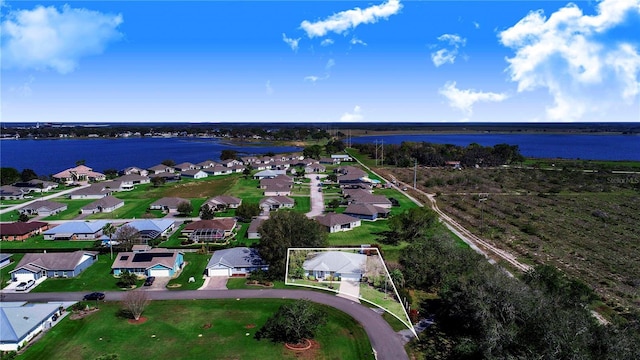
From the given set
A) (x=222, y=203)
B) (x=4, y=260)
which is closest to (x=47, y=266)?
(x=4, y=260)

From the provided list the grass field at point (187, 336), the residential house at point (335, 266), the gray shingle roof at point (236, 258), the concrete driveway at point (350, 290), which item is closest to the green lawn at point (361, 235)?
the residential house at point (335, 266)

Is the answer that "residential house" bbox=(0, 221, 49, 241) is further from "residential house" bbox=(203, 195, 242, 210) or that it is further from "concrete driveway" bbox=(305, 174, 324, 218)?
"concrete driveway" bbox=(305, 174, 324, 218)

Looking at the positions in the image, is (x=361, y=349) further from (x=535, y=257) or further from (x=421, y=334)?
(x=535, y=257)

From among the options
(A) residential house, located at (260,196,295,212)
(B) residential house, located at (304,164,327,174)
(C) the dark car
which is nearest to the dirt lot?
(B) residential house, located at (304,164,327,174)

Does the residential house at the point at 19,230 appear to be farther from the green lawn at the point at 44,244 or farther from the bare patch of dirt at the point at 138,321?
the bare patch of dirt at the point at 138,321

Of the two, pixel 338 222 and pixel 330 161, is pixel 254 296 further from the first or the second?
pixel 330 161
